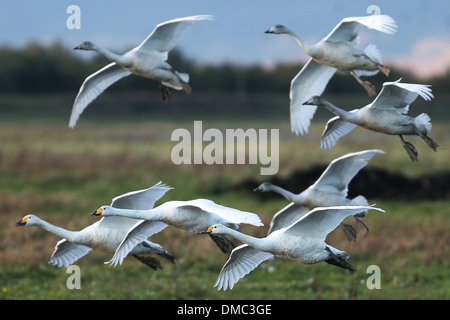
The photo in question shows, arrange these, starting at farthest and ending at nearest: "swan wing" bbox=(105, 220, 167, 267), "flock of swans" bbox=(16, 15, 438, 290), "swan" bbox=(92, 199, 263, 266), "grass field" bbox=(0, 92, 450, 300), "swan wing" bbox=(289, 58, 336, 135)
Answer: "grass field" bbox=(0, 92, 450, 300), "swan wing" bbox=(289, 58, 336, 135), "swan wing" bbox=(105, 220, 167, 267), "swan" bbox=(92, 199, 263, 266), "flock of swans" bbox=(16, 15, 438, 290)

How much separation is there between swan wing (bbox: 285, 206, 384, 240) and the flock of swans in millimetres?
10

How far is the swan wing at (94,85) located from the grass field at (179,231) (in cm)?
406

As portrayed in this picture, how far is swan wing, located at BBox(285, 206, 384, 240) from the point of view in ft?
26.1

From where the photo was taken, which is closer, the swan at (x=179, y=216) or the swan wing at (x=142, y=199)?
the swan at (x=179, y=216)

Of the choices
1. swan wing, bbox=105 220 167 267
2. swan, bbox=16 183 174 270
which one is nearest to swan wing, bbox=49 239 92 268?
swan, bbox=16 183 174 270

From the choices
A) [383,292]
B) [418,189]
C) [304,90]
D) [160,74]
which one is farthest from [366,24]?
[418,189]

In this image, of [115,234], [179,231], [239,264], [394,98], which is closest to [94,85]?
[115,234]

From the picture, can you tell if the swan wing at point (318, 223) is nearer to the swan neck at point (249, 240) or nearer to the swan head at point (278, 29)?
the swan neck at point (249, 240)

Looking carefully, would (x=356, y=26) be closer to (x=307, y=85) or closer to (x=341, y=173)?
(x=307, y=85)

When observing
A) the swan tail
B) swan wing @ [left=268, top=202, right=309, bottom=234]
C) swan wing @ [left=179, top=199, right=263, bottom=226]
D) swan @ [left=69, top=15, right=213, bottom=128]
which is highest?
swan @ [left=69, top=15, right=213, bottom=128]

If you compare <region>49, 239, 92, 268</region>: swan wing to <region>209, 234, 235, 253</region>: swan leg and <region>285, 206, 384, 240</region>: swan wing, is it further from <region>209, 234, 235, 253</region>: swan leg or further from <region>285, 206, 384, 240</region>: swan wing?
<region>285, 206, 384, 240</region>: swan wing

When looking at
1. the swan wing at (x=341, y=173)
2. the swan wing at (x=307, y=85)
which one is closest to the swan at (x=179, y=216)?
the swan wing at (x=341, y=173)

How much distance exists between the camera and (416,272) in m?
16.3

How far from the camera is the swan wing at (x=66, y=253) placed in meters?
9.84
